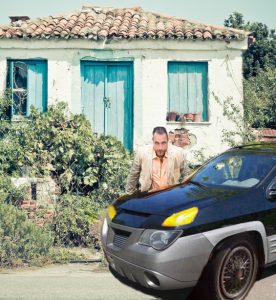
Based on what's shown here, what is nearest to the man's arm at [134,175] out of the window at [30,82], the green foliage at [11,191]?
the green foliage at [11,191]

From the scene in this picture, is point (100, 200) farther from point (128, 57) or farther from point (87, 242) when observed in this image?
point (128, 57)

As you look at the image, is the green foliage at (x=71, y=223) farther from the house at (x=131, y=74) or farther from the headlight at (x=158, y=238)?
the house at (x=131, y=74)

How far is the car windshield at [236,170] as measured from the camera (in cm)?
502

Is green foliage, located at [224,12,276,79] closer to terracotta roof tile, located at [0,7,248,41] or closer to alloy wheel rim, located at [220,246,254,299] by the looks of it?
terracotta roof tile, located at [0,7,248,41]

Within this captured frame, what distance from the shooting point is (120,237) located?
4539 millimetres

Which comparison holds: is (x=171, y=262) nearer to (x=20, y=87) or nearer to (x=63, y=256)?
(x=63, y=256)

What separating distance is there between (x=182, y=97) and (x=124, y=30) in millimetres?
2620

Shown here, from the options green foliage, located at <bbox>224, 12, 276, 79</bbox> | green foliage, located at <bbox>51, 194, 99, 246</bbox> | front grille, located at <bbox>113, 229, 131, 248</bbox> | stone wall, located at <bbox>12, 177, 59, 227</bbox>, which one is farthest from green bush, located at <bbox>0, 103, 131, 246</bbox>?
green foliage, located at <bbox>224, 12, 276, 79</bbox>

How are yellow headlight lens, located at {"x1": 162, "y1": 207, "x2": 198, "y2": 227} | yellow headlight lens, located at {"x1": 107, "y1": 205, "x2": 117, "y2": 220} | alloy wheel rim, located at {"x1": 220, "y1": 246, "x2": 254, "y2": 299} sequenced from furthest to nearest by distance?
yellow headlight lens, located at {"x1": 107, "y1": 205, "x2": 117, "y2": 220}
alloy wheel rim, located at {"x1": 220, "y1": 246, "x2": 254, "y2": 299}
yellow headlight lens, located at {"x1": 162, "y1": 207, "x2": 198, "y2": 227}

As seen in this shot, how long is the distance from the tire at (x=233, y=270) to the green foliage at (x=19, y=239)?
2895 mm

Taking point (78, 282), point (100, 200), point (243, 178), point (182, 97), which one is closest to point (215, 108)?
point (182, 97)

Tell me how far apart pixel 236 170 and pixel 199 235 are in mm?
1569

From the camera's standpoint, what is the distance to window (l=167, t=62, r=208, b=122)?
12.4 metres

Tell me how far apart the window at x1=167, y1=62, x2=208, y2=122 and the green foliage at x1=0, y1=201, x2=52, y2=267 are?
270 inches
